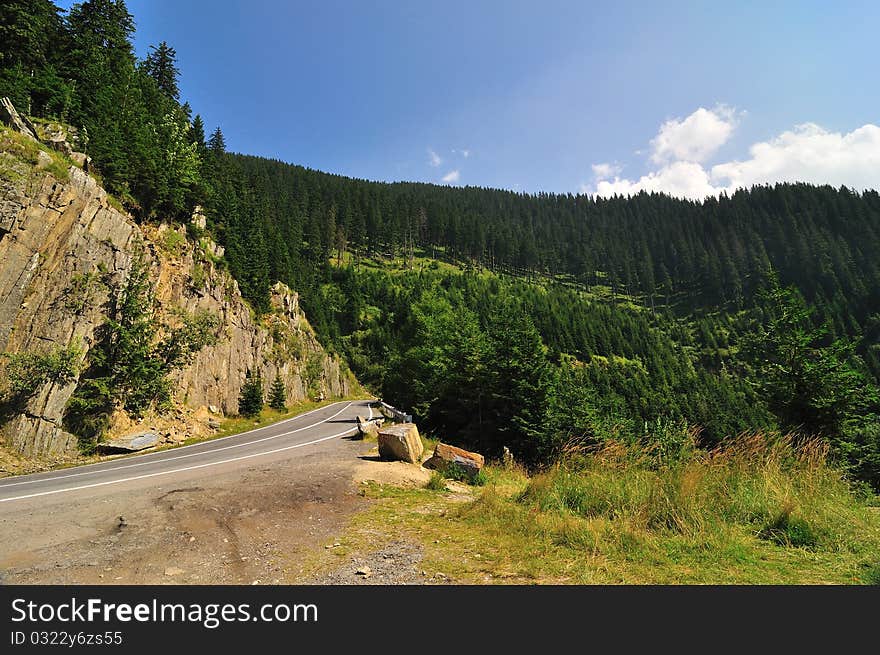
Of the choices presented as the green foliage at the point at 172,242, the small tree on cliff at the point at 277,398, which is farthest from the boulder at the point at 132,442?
the small tree on cliff at the point at 277,398

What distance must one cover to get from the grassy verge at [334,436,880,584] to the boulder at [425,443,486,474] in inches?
108

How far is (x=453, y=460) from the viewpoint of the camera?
11.5 m

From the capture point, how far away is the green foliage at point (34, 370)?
50.7 ft

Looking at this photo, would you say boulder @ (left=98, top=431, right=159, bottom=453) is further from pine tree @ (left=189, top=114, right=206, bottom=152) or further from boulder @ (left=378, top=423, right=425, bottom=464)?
pine tree @ (left=189, top=114, right=206, bottom=152)

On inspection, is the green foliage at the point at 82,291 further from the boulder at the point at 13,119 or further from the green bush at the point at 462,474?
the green bush at the point at 462,474

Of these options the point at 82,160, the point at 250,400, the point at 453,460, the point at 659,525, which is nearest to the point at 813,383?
the point at 659,525

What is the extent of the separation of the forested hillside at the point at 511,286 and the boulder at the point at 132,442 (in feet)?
54.1

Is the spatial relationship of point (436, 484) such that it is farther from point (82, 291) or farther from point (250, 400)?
point (250, 400)

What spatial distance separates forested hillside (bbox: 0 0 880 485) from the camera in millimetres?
17422
